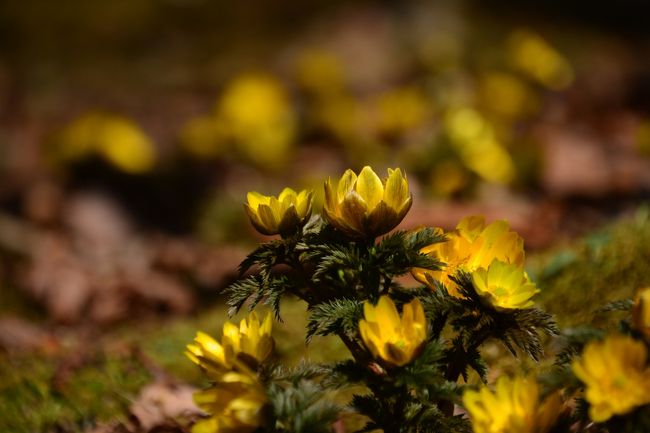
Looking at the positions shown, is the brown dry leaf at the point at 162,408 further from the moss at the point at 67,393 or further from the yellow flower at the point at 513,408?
the yellow flower at the point at 513,408

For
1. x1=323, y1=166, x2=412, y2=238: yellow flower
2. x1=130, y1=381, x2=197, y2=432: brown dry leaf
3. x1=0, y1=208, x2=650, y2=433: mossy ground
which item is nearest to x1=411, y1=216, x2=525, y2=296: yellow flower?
x1=323, y1=166, x2=412, y2=238: yellow flower

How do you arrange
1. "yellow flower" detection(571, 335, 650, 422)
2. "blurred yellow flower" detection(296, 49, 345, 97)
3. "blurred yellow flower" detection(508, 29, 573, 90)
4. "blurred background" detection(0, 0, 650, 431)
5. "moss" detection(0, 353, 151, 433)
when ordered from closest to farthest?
"yellow flower" detection(571, 335, 650, 422) < "moss" detection(0, 353, 151, 433) < "blurred background" detection(0, 0, 650, 431) < "blurred yellow flower" detection(508, 29, 573, 90) < "blurred yellow flower" detection(296, 49, 345, 97)

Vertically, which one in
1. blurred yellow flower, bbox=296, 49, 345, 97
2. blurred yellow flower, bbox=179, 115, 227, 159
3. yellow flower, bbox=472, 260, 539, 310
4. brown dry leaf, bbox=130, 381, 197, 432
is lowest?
yellow flower, bbox=472, 260, 539, 310

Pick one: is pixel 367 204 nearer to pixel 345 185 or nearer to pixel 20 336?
pixel 345 185

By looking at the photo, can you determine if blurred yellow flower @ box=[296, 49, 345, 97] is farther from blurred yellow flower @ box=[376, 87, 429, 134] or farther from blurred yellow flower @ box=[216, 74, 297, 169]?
blurred yellow flower @ box=[376, 87, 429, 134]

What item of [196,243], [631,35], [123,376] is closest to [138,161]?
[196,243]

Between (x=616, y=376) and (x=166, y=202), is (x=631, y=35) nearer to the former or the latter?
(x=166, y=202)

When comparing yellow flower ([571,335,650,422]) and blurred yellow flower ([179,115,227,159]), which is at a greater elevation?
blurred yellow flower ([179,115,227,159])

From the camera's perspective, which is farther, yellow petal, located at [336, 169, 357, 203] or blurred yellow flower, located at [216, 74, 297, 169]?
blurred yellow flower, located at [216, 74, 297, 169]
